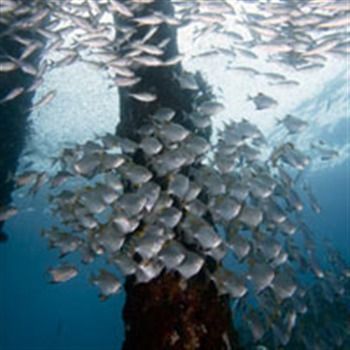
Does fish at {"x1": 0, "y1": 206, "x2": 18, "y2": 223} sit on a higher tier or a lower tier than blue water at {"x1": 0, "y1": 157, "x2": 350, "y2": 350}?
higher

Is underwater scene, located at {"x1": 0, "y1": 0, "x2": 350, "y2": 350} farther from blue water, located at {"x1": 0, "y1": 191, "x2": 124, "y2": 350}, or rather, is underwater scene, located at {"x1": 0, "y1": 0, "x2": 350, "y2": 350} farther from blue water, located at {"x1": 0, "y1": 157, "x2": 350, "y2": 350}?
blue water, located at {"x1": 0, "y1": 191, "x2": 124, "y2": 350}

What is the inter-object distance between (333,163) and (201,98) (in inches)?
1171

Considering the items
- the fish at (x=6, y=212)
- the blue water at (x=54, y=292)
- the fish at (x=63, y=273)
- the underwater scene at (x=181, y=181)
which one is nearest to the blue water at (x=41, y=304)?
the blue water at (x=54, y=292)

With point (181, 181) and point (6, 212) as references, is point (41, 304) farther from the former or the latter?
point (181, 181)

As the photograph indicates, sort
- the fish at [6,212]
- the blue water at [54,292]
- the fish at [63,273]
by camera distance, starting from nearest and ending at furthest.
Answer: the fish at [63,273] → the fish at [6,212] → the blue water at [54,292]

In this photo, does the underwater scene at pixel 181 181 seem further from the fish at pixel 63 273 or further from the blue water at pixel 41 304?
the blue water at pixel 41 304

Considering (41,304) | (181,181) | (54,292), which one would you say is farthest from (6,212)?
(41,304)

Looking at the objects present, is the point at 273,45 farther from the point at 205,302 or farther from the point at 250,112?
the point at 250,112

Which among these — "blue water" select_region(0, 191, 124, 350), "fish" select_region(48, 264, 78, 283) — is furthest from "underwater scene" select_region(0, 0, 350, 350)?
"blue water" select_region(0, 191, 124, 350)

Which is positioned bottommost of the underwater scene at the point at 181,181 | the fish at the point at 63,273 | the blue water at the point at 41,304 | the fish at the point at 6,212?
the blue water at the point at 41,304

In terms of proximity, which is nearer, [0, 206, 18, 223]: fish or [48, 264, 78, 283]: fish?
[48, 264, 78, 283]: fish

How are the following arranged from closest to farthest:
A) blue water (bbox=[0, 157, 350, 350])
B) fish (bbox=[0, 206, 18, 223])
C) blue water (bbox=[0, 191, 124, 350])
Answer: fish (bbox=[0, 206, 18, 223]), blue water (bbox=[0, 157, 350, 350]), blue water (bbox=[0, 191, 124, 350])

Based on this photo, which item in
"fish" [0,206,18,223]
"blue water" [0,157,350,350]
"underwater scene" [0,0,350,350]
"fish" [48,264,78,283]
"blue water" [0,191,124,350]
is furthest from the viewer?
"blue water" [0,191,124,350]

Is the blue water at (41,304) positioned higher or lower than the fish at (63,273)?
lower
